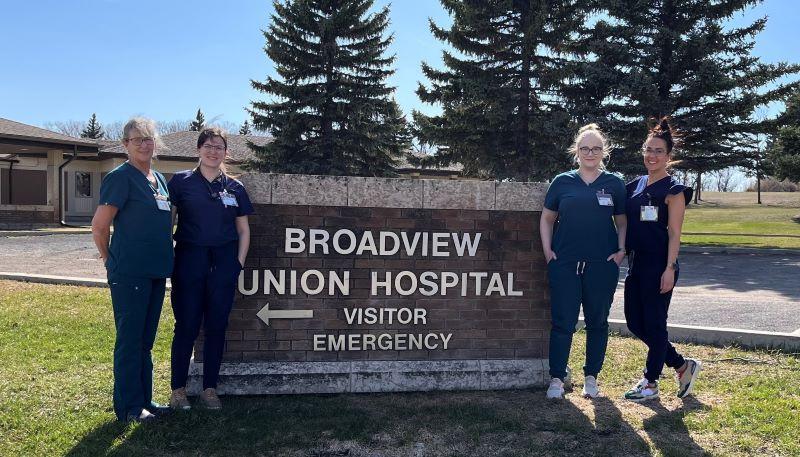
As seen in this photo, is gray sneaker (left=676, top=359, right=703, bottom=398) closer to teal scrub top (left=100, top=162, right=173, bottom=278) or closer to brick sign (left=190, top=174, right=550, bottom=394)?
brick sign (left=190, top=174, right=550, bottom=394)

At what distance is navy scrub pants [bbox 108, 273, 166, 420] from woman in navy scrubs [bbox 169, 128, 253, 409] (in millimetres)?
172

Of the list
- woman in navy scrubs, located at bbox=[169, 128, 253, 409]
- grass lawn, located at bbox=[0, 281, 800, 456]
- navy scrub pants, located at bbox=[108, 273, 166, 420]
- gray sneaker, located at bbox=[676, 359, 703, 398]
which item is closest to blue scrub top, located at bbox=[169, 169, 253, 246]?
woman in navy scrubs, located at bbox=[169, 128, 253, 409]

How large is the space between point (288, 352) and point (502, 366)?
1.62 m

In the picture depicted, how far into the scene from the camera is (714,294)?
9219 millimetres

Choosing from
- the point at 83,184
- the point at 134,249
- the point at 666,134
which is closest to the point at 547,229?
the point at 666,134

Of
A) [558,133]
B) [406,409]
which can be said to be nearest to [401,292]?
[406,409]

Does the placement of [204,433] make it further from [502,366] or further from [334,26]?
[334,26]

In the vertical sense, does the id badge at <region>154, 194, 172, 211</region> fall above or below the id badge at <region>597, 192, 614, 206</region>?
below

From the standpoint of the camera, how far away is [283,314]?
4504 millimetres

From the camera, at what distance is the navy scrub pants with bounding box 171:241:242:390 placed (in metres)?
3.84

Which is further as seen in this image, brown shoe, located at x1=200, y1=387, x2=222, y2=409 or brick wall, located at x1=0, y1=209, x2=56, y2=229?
brick wall, located at x1=0, y1=209, x2=56, y2=229

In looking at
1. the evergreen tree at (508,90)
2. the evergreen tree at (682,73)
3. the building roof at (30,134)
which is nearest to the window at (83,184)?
the building roof at (30,134)

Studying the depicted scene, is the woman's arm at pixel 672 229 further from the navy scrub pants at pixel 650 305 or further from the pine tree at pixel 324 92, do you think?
the pine tree at pixel 324 92

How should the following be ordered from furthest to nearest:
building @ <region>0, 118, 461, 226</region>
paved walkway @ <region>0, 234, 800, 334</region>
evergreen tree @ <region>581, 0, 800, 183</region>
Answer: building @ <region>0, 118, 461, 226</region> < evergreen tree @ <region>581, 0, 800, 183</region> < paved walkway @ <region>0, 234, 800, 334</region>
